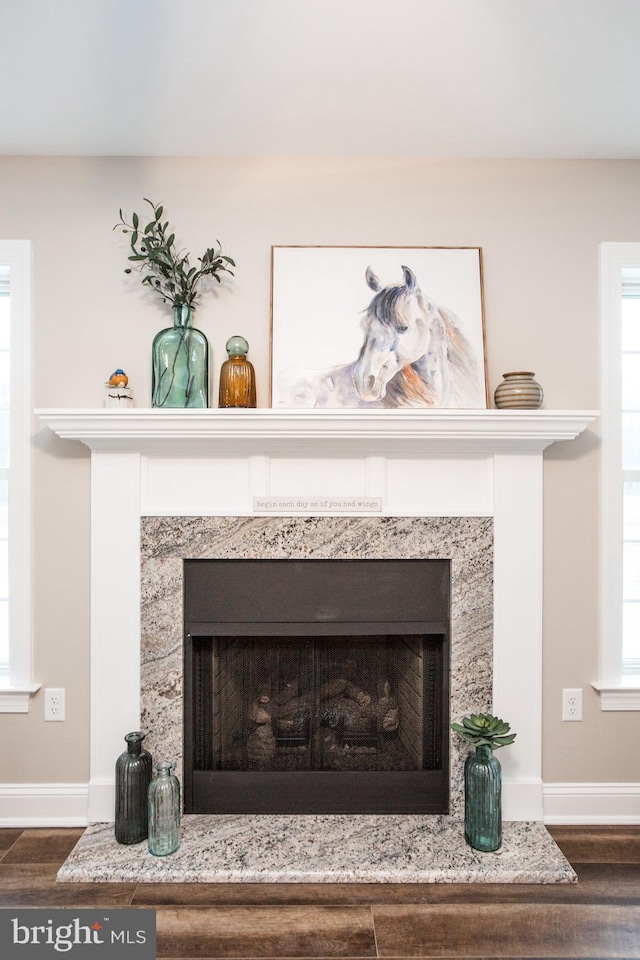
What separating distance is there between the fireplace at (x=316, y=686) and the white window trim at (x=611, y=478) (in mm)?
608

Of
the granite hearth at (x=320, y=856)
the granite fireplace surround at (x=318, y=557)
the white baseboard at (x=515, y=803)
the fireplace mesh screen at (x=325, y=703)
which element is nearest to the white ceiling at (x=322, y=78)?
the granite fireplace surround at (x=318, y=557)

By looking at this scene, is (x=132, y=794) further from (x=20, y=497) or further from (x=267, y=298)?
(x=267, y=298)

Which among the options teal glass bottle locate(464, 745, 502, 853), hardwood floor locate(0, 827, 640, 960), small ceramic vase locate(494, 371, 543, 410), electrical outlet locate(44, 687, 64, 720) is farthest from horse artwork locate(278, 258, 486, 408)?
hardwood floor locate(0, 827, 640, 960)

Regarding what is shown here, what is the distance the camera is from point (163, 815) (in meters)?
1.98

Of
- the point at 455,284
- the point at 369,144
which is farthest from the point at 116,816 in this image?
the point at 369,144

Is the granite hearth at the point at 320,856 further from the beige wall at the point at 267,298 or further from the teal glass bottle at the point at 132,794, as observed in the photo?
the beige wall at the point at 267,298

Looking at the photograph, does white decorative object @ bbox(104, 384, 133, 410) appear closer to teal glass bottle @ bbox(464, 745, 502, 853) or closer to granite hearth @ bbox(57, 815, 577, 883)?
granite hearth @ bbox(57, 815, 577, 883)

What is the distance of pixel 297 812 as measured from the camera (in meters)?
2.22

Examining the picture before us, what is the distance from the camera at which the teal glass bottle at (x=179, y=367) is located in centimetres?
218

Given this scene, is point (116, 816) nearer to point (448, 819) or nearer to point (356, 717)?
point (356, 717)

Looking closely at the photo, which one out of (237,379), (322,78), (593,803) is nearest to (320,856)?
(593,803)

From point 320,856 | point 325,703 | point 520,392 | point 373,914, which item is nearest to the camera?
point 373,914

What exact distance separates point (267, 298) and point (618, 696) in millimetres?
1965

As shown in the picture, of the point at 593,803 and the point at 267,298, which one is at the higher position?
the point at 267,298
